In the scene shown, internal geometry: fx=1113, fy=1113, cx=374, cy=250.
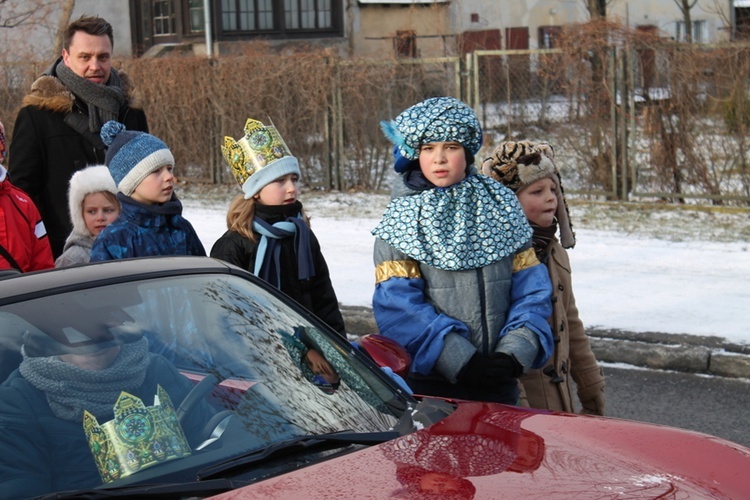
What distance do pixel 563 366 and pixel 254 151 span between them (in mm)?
1610

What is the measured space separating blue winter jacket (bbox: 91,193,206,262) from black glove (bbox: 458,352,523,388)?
4.49 ft

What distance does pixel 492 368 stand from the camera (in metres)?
3.96

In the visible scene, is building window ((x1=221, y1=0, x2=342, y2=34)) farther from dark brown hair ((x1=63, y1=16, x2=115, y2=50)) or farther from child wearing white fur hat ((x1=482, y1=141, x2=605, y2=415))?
child wearing white fur hat ((x1=482, y1=141, x2=605, y2=415))

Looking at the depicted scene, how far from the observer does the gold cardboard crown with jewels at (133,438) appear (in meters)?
2.70

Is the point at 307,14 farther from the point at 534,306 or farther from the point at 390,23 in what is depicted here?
the point at 534,306

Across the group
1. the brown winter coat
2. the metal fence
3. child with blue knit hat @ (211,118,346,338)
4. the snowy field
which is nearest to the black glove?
the brown winter coat

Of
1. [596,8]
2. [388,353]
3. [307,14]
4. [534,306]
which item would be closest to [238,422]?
[388,353]

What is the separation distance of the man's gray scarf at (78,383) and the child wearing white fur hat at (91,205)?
2.32 m

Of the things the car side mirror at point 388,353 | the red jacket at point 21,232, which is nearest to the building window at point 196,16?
the red jacket at point 21,232

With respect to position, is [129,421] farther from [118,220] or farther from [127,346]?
[118,220]

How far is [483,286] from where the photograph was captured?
4.12m

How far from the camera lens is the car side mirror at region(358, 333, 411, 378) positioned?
3.68 metres

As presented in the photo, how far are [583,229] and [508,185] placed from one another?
25.2 ft

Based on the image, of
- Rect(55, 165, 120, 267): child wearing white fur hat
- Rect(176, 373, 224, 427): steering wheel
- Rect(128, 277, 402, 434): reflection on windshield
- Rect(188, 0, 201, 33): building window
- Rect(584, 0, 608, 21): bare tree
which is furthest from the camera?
Rect(188, 0, 201, 33): building window
